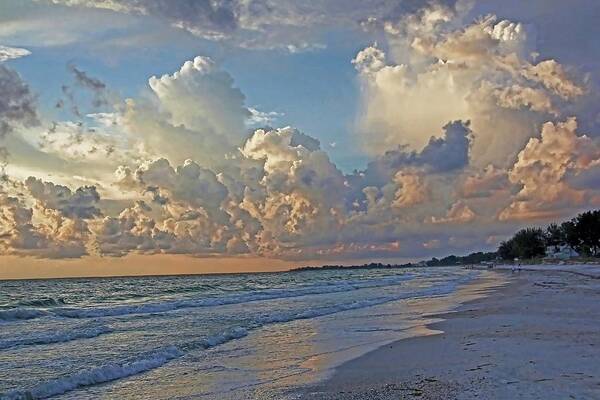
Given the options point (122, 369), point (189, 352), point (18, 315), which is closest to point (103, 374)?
point (122, 369)

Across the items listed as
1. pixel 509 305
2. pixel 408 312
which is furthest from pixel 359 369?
pixel 509 305

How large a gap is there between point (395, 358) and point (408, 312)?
14975 millimetres

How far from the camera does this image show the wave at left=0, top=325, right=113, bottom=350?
20.1 metres

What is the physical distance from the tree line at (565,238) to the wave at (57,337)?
120543 millimetres

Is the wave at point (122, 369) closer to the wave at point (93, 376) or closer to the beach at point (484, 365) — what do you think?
the wave at point (93, 376)

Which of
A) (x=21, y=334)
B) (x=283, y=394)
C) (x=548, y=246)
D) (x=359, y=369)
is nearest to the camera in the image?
(x=283, y=394)

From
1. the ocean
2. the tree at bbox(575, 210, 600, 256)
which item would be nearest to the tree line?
the tree at bbox(575, 210, 600, 256)

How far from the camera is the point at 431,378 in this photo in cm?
1122

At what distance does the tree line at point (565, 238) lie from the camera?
124 m

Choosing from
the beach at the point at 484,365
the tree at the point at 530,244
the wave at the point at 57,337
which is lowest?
the wave at the point at 57,337

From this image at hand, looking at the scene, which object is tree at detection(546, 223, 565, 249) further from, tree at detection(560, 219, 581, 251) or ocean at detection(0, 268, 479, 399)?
ocean at detection(0, 268, 479, 399)

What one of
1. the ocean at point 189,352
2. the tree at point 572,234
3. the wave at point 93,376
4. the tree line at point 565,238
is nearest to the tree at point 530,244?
the tree line at point 565,238

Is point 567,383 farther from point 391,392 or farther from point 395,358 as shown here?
point 395,358

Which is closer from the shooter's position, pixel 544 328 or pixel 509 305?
pixel 544 328
